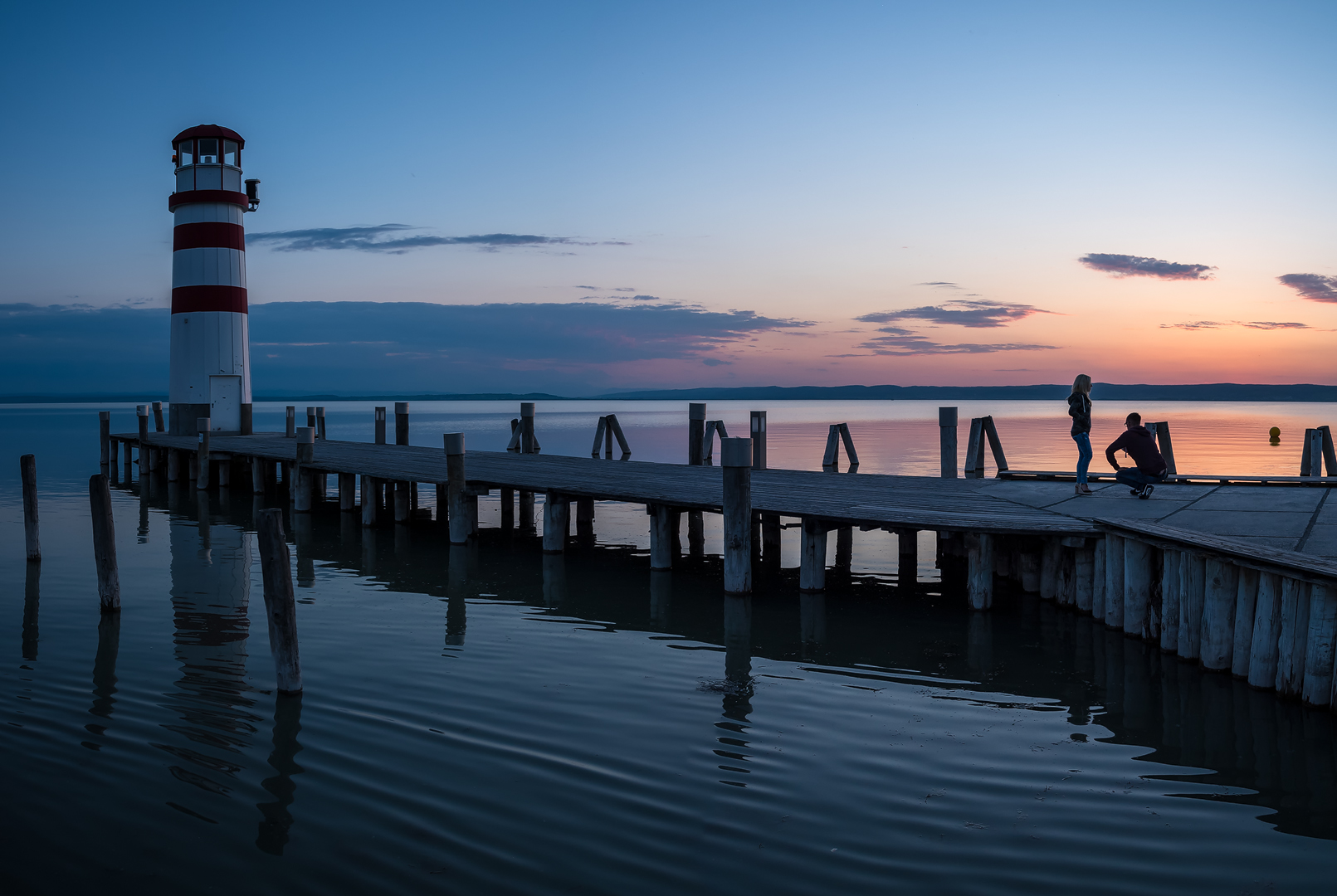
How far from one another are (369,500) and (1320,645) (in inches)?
684

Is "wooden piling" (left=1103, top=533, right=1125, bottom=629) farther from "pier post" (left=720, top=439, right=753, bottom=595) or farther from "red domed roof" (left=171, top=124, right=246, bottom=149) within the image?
"red domed roof" (left=171, top=124, right=246, bottom=149)

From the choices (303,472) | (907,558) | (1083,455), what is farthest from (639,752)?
(303,472)

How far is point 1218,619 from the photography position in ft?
30.3

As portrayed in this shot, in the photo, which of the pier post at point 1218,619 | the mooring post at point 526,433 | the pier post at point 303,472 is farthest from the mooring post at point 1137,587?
the mooring post at point 526,433

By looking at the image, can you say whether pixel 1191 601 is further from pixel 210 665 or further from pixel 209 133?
pixel 209 133

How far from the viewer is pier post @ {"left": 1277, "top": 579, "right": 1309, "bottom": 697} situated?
26.4ft

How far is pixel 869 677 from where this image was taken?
371 inches

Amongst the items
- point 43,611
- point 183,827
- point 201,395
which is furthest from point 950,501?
point 201,395

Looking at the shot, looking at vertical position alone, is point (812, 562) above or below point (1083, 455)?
below

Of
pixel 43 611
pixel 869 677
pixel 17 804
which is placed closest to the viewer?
pixel 17 804

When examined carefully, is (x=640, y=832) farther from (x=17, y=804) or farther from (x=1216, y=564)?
(x=1216, y=564)

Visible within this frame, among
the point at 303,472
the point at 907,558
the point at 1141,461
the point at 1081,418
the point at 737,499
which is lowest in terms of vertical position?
the point at 907,558

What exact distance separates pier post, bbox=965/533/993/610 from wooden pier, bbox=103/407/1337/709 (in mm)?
21

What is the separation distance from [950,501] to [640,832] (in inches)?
378
